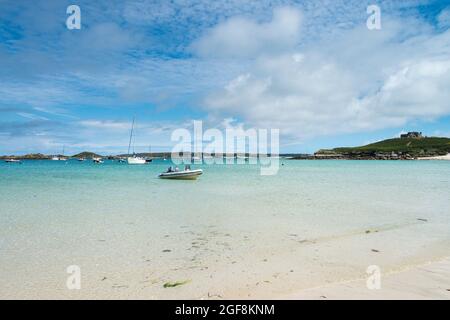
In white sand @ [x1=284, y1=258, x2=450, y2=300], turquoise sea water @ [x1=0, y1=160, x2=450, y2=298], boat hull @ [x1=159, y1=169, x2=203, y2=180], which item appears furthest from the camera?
boat hull @ [x1=159, y1=169, x2=203, y2=180]

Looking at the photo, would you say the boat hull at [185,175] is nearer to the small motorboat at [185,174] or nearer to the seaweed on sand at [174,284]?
the small motorboat at [185,174]

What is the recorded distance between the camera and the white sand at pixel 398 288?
245 inches

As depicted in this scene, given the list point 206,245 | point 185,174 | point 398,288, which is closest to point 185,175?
point 185,174

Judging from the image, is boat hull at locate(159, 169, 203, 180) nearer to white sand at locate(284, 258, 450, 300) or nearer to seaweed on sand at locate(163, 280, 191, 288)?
seaweed on sand at locate(163, 280, 191, 288)

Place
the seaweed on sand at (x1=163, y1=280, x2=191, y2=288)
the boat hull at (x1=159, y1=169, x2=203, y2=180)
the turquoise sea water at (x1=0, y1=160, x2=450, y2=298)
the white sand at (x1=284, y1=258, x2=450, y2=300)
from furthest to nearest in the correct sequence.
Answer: the boat hull at (x1=159, y1=169, x2=203, y2=180)
the turquoise sea water at (x1=0, y1=160, x2=450, y2=298)
the seaweed on sand at (x1=163, y1=280, x2=191, y2=288)
the white sand at (x1=284, y1=258, x2=450, y2=300)

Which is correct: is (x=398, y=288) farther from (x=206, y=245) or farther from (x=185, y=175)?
(x=185, y=175)

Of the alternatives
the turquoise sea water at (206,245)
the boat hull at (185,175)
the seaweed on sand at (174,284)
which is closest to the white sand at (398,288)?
the turquoise sea water at (206,245)

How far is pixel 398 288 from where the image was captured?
6664mm

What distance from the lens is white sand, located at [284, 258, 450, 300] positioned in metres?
6.22

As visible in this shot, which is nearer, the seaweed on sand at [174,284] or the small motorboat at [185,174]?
the seaweed on sand at [174,284]

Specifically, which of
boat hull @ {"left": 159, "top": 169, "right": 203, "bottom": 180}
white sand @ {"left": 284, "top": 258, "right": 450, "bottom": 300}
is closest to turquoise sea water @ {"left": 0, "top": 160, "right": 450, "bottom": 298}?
white sand @ {"left": 284, "top": 258, "right": 450, "bottom": 300}

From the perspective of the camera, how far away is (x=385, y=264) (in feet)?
28.5

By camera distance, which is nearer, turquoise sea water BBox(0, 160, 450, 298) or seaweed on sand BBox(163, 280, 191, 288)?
seaweed on sand BBox(163, 280, 191, 288)
